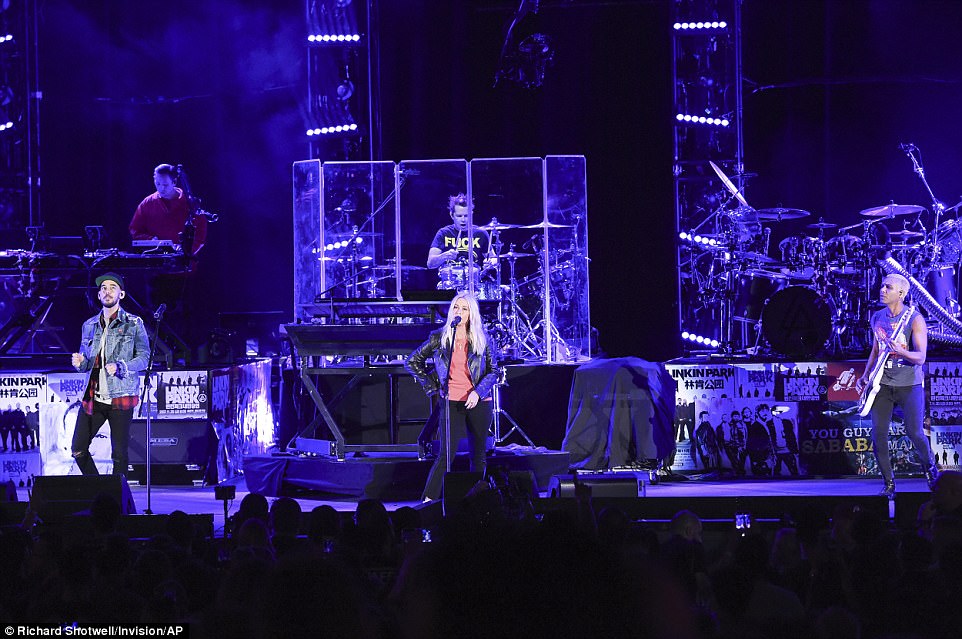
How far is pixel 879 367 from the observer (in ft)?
34.7

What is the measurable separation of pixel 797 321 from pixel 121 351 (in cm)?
733

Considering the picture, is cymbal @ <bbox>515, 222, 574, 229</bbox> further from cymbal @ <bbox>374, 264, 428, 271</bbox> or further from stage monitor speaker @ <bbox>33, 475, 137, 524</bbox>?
stage monitor speaker @ <bbox>33, 475, 137, 524</bbox>

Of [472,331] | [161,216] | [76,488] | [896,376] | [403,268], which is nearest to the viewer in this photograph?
[76,488]

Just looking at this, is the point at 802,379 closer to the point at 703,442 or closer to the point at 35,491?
the point at 703,442

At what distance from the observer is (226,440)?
13.0 m

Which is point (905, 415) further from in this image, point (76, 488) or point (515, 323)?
point (76, 488)

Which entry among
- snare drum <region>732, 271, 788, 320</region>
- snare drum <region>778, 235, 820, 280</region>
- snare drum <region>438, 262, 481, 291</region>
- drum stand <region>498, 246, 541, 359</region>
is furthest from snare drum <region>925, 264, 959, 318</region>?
snare drum <region>438, 262, 481, 291</region>

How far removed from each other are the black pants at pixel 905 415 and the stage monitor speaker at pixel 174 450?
7.01 metres

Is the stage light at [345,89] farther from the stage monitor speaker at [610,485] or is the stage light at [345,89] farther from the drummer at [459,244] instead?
the stage monitor speaker at [610,485]

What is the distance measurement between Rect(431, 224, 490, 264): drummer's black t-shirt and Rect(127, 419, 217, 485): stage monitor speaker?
3.65 m

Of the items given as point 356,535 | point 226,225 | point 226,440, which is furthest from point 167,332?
point 356,535

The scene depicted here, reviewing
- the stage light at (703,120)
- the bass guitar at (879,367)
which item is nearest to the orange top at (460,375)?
the bass guitar at (879,367)

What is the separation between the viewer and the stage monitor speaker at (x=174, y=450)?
12680 mm

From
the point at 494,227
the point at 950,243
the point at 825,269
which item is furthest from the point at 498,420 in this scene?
Result: the point at 950,243
